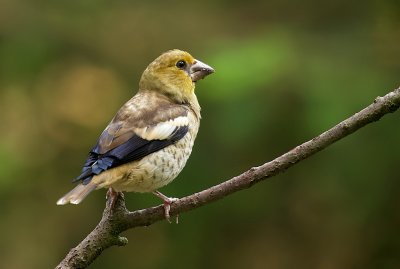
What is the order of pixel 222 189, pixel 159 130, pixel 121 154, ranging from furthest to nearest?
pixel 159 130 < pixel 121 154 < pixel 222 189

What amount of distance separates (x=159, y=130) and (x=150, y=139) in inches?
5.5

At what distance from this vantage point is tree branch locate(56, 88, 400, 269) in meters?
3.46

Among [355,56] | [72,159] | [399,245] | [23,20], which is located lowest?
[399,245]

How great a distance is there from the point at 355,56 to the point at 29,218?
2939 mm

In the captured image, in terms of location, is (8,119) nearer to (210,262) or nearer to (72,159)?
(72,159)

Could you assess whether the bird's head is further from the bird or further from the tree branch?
the tree branch

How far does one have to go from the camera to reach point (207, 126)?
6.30 m

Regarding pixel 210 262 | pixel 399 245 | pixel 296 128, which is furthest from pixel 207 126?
pixel 399 245

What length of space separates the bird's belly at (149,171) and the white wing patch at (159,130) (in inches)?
2.9

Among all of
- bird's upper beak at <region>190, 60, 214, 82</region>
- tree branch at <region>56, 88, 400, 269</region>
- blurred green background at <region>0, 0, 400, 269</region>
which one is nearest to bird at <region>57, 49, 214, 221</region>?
bird's upper beak at <region>190, 60, 214, 82</region>

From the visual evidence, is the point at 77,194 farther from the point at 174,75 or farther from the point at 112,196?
the point at 174,75

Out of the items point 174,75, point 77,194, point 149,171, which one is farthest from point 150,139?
point 174,75

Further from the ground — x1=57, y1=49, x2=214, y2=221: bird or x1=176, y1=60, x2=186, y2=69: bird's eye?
x1=176, y1=60, x2=186, y2=69: bird's eye

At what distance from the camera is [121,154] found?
13.6 feet
